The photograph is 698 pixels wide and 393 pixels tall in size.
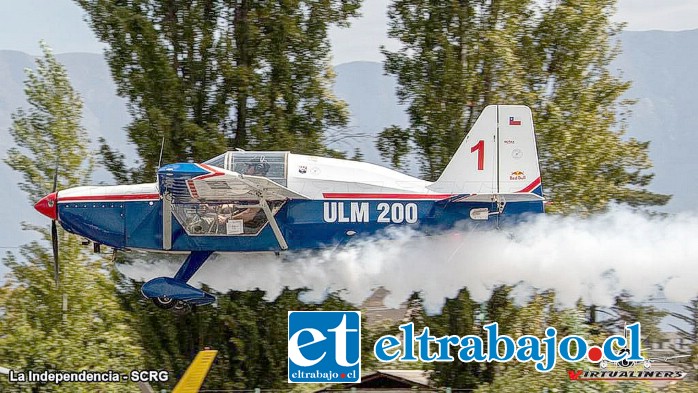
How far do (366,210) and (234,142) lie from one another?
578 cm

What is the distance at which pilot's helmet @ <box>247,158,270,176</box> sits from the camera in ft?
48.0

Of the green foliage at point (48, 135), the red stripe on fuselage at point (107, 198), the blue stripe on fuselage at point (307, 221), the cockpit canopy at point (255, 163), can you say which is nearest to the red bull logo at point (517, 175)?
the blue stripe on fuselage at point (307, 221)

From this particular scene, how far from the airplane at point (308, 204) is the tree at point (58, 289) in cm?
588

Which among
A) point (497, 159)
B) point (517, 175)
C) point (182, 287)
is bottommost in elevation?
point (182, 287)

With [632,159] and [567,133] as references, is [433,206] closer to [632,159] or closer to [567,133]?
[567,133]

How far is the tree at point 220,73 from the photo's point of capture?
64.4 ft

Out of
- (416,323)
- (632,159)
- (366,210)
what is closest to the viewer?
(366,210)

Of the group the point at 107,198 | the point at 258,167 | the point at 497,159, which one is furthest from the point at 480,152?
the point at 107,198

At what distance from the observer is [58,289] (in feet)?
70.1

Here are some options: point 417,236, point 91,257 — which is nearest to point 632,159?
point 417,236

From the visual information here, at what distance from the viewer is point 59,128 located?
2177 cm

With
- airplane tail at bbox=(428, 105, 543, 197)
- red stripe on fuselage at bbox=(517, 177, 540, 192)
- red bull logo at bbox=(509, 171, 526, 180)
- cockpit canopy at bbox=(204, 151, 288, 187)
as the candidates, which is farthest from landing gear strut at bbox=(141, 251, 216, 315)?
red stripe on fuselage at bbox=(517, 177, 540, 192)

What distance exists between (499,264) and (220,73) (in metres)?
7.40

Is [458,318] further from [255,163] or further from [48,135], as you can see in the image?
[48,135]
